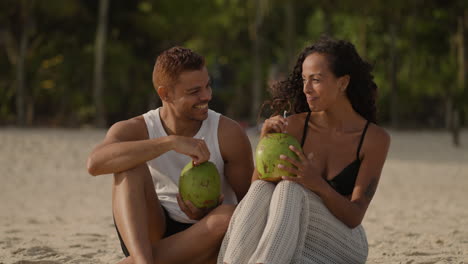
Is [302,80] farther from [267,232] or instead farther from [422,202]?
[422,202]

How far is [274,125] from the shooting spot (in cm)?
394

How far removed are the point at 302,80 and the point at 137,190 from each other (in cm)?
124

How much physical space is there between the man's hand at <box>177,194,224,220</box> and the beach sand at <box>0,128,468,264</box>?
139 cm

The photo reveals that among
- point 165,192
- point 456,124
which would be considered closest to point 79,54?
point 456,124

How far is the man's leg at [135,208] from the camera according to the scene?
3.86 m

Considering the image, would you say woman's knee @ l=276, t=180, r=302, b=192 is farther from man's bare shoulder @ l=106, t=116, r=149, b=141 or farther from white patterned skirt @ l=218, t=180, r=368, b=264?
man's bare shoulder @ l=106, t=116, r=149, b=141

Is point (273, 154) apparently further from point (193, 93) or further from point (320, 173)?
point (193, 93)

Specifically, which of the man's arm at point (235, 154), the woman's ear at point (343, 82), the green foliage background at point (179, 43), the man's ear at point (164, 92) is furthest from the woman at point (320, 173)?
the green foliage background at point (179, 43)

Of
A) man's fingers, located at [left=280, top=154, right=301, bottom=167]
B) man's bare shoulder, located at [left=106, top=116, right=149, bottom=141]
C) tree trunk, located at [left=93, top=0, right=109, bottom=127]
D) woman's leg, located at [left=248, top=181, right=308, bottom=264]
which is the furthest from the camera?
tree trunk, located at [left=93, top=0, right=109, bottom=127]

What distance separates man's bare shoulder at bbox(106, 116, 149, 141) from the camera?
4.17 metres

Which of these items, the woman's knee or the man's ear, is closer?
the woman's knee

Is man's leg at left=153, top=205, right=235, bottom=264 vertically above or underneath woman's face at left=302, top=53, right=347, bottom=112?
underneath

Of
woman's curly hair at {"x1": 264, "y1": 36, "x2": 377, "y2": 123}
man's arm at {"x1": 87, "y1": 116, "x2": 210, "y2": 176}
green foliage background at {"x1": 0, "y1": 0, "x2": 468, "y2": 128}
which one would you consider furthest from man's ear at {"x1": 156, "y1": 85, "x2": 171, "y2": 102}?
green foliage background at {"x1": 0, "y1": 0, "x2": 468, "y2": 128}

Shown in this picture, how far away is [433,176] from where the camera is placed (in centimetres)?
1245
